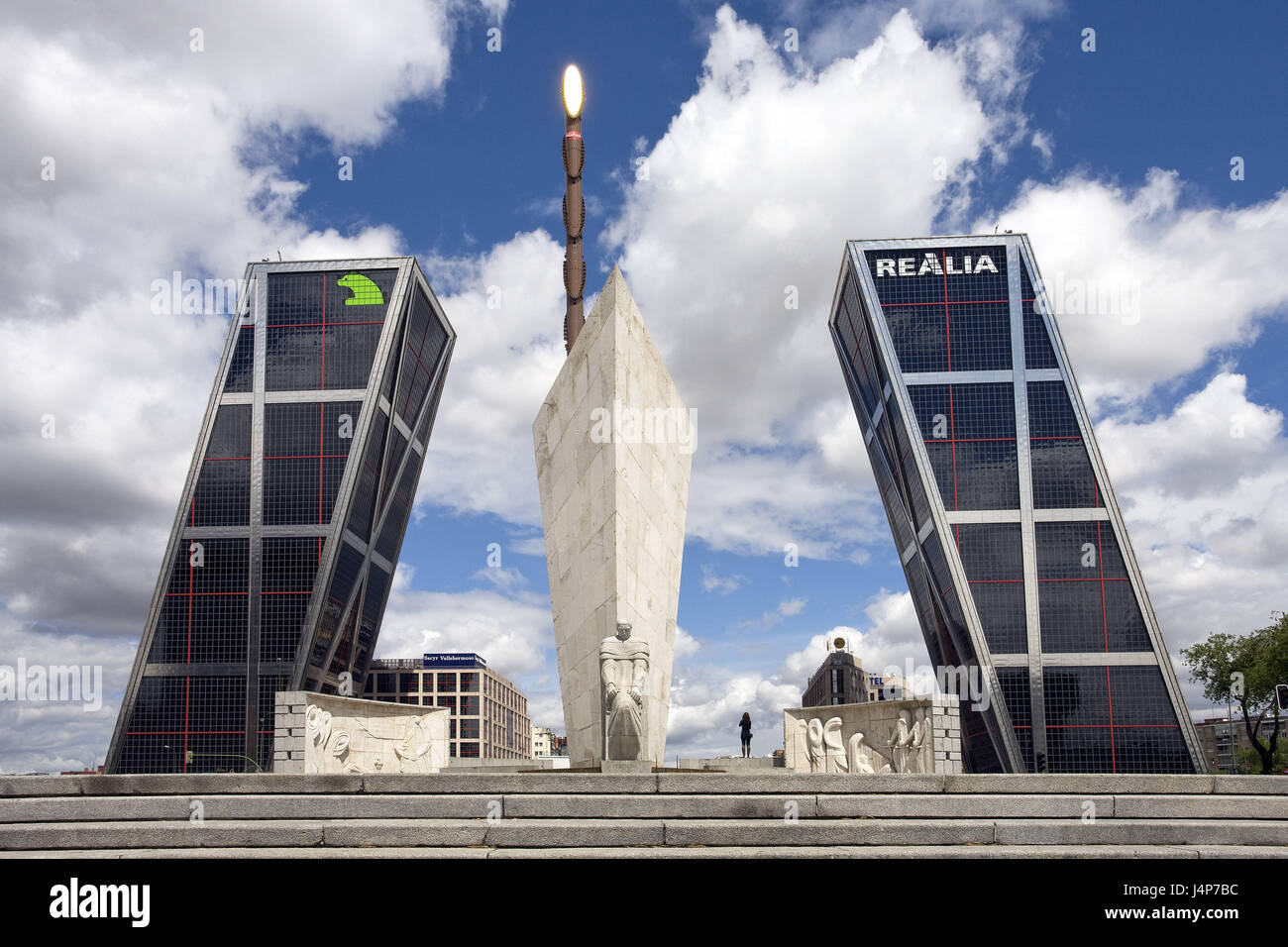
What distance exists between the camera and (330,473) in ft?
202

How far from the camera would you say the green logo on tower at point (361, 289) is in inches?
2527

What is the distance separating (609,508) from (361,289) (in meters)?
51.4

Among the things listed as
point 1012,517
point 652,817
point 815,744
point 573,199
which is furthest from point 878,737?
point 1012,517

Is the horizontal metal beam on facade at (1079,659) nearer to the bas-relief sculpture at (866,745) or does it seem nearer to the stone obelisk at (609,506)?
the bas-relief sculpture at (866,745)

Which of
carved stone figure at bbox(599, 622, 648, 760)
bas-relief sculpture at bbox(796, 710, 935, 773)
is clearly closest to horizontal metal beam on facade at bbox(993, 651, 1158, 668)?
bas-relief sculpture at bbox(796, 710, 935, 773)

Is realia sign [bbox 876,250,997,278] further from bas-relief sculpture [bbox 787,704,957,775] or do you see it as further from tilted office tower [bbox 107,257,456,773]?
bas-relief sculpture [bbox 787,704,957,775]

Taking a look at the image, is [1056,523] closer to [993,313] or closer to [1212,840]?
[993,313]

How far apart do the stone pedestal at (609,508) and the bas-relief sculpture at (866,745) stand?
313cm

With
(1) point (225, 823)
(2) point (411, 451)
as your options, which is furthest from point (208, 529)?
(1) point (225, 823)

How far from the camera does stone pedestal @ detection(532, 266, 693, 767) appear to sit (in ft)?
58.6

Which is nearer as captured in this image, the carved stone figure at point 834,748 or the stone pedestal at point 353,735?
the stone pedestal at point 353,735

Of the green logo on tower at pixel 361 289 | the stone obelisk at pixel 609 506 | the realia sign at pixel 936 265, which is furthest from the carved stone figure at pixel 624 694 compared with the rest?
the green logo on tower at pixel 361 289

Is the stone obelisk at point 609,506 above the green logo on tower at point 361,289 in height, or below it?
below

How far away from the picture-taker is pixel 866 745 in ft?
66.2
